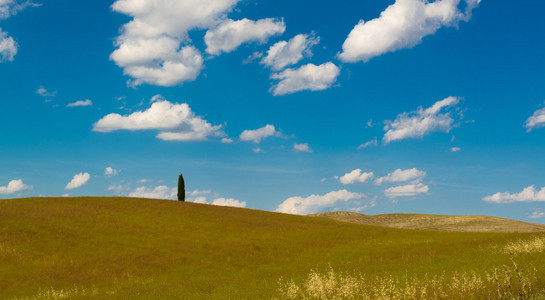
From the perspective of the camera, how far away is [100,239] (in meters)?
40.0

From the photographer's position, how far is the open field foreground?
17.0m

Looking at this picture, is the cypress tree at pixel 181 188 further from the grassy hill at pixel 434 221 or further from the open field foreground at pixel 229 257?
the grassy hill at pixel 434 221

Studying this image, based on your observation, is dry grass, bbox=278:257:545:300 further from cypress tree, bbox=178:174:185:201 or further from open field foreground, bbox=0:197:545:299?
cypress tree, bbox=178:174:185:201

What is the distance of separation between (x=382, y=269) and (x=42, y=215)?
42829 mm

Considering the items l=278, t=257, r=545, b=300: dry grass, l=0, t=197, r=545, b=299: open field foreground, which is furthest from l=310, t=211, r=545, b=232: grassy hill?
l=278, t=257, r=545, b=300: dry grass

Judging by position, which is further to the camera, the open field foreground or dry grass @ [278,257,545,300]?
the open field foreground

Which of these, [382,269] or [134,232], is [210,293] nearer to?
[382,269]

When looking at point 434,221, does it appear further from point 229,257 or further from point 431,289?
point 431,289

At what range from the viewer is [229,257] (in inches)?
1388

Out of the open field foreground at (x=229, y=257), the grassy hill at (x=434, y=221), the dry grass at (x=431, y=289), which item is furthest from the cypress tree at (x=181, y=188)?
the dry grass at (x=431, y=289)

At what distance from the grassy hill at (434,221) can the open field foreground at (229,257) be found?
37908 mm

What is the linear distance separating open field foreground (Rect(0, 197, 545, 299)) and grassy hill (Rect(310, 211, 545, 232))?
37908 mm

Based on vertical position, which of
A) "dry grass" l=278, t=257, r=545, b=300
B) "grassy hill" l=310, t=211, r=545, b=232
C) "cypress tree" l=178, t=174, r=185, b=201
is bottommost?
"grassy hill" l=310, t=211, r=545, b=232

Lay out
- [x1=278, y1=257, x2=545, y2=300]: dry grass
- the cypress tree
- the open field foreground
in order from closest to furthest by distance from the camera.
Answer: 1. [x1=278, y1=257, x2=545, y2=300]: dry grass
2. the open field foreground
3. the cypress tree
